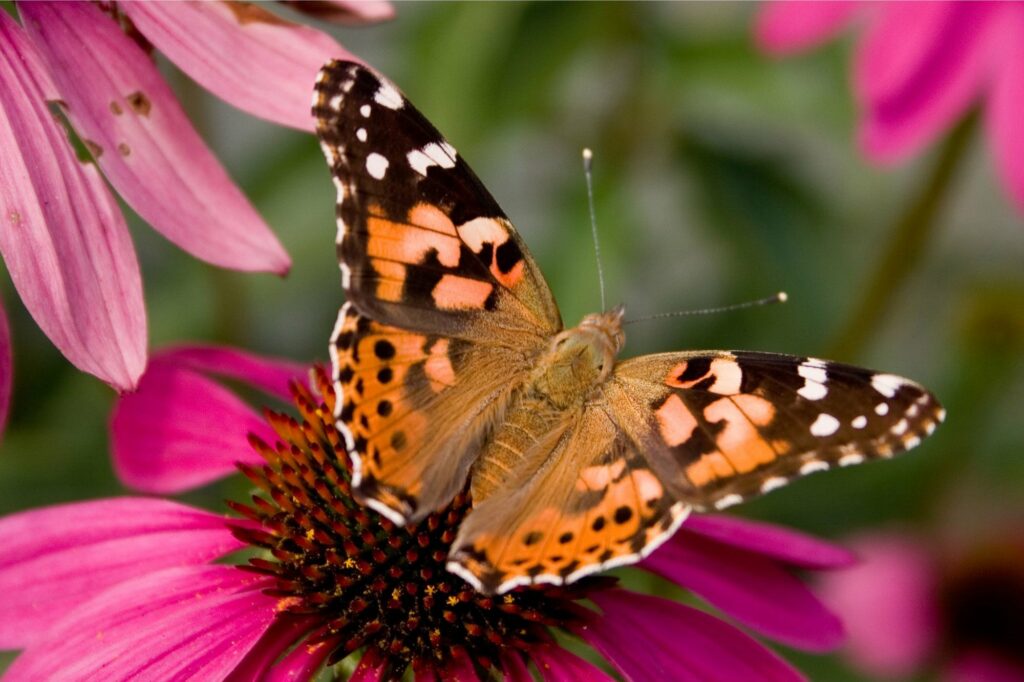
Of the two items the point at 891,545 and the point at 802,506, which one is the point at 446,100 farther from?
the point at 891,545

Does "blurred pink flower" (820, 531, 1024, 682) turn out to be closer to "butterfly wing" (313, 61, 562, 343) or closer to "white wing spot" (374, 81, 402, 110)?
"butterfly wing" (313, 61, 562, 343)

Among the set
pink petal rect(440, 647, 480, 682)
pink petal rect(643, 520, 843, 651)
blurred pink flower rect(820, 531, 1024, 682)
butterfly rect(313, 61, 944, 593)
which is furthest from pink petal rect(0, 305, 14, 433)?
blurred pink flower rect(820, 531, 1024, 682)

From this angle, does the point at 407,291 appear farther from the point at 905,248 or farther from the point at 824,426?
the point at 905,248

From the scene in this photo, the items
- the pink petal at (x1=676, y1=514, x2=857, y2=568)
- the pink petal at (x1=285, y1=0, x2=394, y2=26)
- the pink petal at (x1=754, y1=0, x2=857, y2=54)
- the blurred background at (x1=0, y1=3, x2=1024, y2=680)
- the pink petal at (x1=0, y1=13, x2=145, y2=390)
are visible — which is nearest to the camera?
the pink petal at (x1=0, y1=13, x2=145, y2=390)

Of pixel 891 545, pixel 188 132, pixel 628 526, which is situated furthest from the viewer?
pixel 891 545

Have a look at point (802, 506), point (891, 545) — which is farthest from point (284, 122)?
point (891, 545)

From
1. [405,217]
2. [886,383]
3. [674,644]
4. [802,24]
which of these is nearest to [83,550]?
[405,217]
